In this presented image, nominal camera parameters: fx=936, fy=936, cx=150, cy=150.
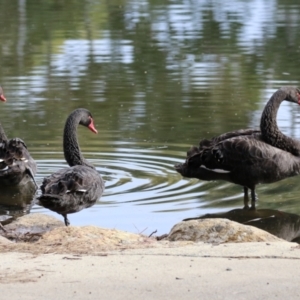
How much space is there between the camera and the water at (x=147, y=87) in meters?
8.22

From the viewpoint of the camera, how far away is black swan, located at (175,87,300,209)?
8.08 m

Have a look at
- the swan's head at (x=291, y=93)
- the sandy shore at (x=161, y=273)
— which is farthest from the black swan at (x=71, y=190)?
the swan's head at (x=291, y=93)

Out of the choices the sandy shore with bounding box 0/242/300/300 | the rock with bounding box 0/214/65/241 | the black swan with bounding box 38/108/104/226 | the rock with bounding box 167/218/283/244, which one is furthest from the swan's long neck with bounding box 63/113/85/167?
the sandy shore with bounding box 0/242/300/300

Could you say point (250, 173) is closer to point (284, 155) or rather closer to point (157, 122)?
point (284, 155)

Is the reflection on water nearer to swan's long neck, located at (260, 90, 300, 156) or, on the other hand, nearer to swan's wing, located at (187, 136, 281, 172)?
swan's wing, located at (187, 136, 281, 172)

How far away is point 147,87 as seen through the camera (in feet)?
46.9

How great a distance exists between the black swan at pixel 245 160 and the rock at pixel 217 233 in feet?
6.33

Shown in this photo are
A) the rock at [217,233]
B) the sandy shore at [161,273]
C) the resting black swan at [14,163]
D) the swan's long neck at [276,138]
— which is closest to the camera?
the sandy shore at [161,273]

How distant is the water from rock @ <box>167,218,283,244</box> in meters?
0.93

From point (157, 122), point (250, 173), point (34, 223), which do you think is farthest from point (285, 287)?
point (157, 122)

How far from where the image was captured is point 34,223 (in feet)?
22.0

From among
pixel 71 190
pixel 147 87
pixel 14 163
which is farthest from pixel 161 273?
pixel 147 87

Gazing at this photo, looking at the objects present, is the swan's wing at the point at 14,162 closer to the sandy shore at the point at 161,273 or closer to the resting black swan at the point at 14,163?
the resting black swan at the point at 14,163

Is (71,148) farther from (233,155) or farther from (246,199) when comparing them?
(246,199)
